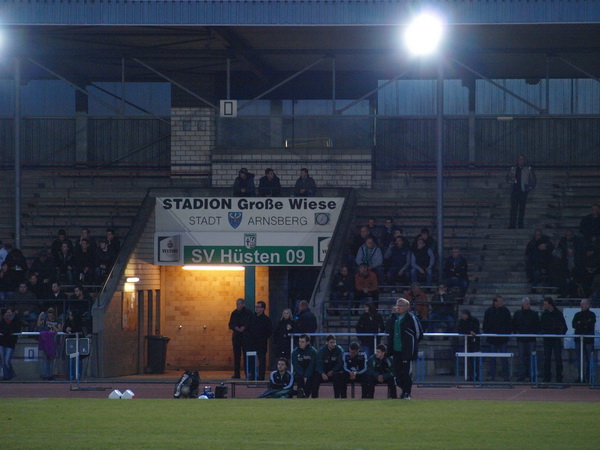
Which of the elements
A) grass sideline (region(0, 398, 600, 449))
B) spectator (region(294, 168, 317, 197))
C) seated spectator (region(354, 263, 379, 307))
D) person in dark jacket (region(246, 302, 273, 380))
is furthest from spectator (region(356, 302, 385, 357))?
grass sideline (region(0, 398, 600, 449))

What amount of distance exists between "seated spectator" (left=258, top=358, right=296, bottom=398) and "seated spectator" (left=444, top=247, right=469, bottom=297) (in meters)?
6.96

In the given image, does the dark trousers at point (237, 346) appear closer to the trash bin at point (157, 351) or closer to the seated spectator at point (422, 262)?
the trash bin at point (157, 351)

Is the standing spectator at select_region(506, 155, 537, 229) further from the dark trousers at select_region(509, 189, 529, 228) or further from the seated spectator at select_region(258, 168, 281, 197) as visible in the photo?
the seated spectator at select_region(258, 168, 281, 197)

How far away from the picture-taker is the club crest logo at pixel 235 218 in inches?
1134

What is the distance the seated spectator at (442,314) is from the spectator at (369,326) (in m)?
1.45

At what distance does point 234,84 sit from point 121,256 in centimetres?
819

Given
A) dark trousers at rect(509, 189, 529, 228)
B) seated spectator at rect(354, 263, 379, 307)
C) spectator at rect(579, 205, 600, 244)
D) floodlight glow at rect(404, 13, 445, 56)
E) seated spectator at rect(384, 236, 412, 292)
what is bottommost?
seated spectator at rect(354, 263, 379, 307)

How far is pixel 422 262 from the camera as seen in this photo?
88.6 feet

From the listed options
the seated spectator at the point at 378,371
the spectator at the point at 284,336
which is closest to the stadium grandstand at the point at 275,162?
the spectator at the point at 284,336

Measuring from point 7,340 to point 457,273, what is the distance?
31.3ft

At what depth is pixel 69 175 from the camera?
114ft

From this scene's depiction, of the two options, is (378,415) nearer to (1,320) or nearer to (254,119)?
(1,320)

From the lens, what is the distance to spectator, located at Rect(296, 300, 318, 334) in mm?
24078

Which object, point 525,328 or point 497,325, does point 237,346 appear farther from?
point 525,328
